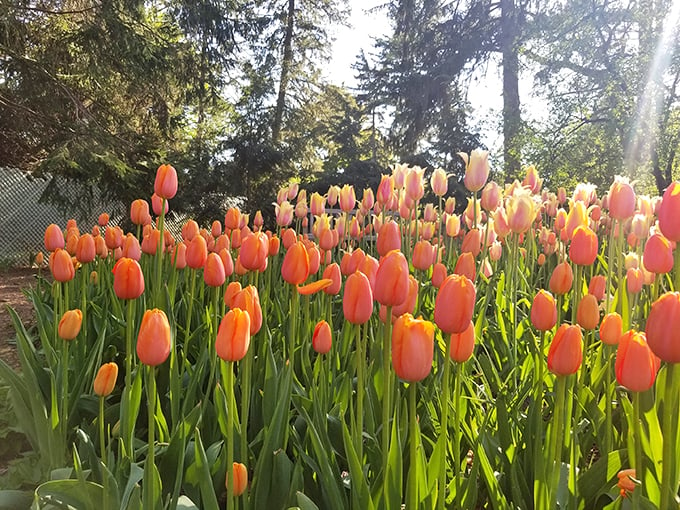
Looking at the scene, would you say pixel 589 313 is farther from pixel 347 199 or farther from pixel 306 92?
pixel 306 92

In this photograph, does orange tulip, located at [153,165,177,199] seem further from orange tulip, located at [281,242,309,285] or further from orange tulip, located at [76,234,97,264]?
orange tulip, located at [281,242,309,285]

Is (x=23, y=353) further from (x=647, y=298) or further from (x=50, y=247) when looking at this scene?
(x=647, y=298)

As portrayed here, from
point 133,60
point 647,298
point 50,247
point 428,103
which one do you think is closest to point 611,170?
point 428,103

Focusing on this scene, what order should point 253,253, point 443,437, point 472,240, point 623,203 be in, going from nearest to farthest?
point 443,437
point 253,253
point 623,203
point 472,240

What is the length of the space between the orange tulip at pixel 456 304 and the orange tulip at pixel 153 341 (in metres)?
0.45

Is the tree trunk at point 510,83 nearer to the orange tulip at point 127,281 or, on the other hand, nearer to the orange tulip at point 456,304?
the orange tulip at point 127,281

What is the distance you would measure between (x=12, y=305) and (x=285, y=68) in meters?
12.8

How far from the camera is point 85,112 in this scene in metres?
8.24

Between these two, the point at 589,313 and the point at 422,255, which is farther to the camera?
the point at 422,255

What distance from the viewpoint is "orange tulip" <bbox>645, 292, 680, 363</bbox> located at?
726 millimetres

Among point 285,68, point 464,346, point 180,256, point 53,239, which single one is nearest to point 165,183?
point 180,256

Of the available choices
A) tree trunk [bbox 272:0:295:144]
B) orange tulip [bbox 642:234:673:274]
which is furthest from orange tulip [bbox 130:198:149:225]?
tree trunk [bbox 272:0:295:144]

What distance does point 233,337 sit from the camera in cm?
85

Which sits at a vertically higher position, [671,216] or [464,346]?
[671,216]
